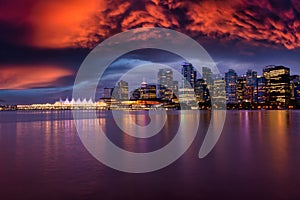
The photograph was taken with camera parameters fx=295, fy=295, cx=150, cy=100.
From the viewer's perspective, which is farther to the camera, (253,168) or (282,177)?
(253,168)

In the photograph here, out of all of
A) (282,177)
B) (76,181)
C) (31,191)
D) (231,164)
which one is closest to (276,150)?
(231,164)

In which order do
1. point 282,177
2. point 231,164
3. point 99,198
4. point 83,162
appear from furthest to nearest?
point 83,162 → point 231,164 → point 282,177 → point 99,198

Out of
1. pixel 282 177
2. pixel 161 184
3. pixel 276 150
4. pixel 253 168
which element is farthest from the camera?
pixel 276 150

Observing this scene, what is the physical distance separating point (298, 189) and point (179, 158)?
282 inches

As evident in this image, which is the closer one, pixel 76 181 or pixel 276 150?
pixel 76 181

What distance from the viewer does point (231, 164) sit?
14422 millimetres

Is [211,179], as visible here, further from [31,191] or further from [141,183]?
[31,191]

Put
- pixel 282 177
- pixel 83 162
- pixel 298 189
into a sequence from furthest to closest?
pixel 83 162 → pixel 282 177 → pixel 298 189

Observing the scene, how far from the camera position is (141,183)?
11.1 m

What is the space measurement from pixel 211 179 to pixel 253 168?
302cm

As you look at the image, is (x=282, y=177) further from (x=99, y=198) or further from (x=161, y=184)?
(x=99, y=198)

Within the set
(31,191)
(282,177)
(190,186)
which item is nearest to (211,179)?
(190,186)

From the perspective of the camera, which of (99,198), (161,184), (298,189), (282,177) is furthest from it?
(282,177)

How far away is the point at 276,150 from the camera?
19.0 metres
